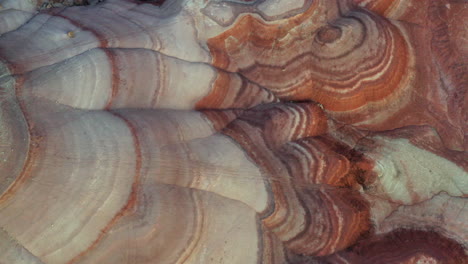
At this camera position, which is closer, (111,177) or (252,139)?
(111,177)

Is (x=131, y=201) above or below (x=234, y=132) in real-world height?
below

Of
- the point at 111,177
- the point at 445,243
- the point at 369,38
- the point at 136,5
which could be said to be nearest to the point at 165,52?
the point at 136,5

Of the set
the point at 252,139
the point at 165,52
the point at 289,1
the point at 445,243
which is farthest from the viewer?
the point at 289,1

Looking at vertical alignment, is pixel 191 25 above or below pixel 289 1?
below

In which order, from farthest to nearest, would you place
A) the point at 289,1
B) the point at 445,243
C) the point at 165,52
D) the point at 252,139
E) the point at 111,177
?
1. the point at 289,1
2. the point at 165,52
3. the point at 252,139
4. the point at 445,243
5. the point at 111,177

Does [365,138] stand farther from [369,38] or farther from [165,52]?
[165,52]

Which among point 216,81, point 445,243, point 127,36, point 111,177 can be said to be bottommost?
point 445,243

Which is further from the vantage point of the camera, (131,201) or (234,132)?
(234,132)
